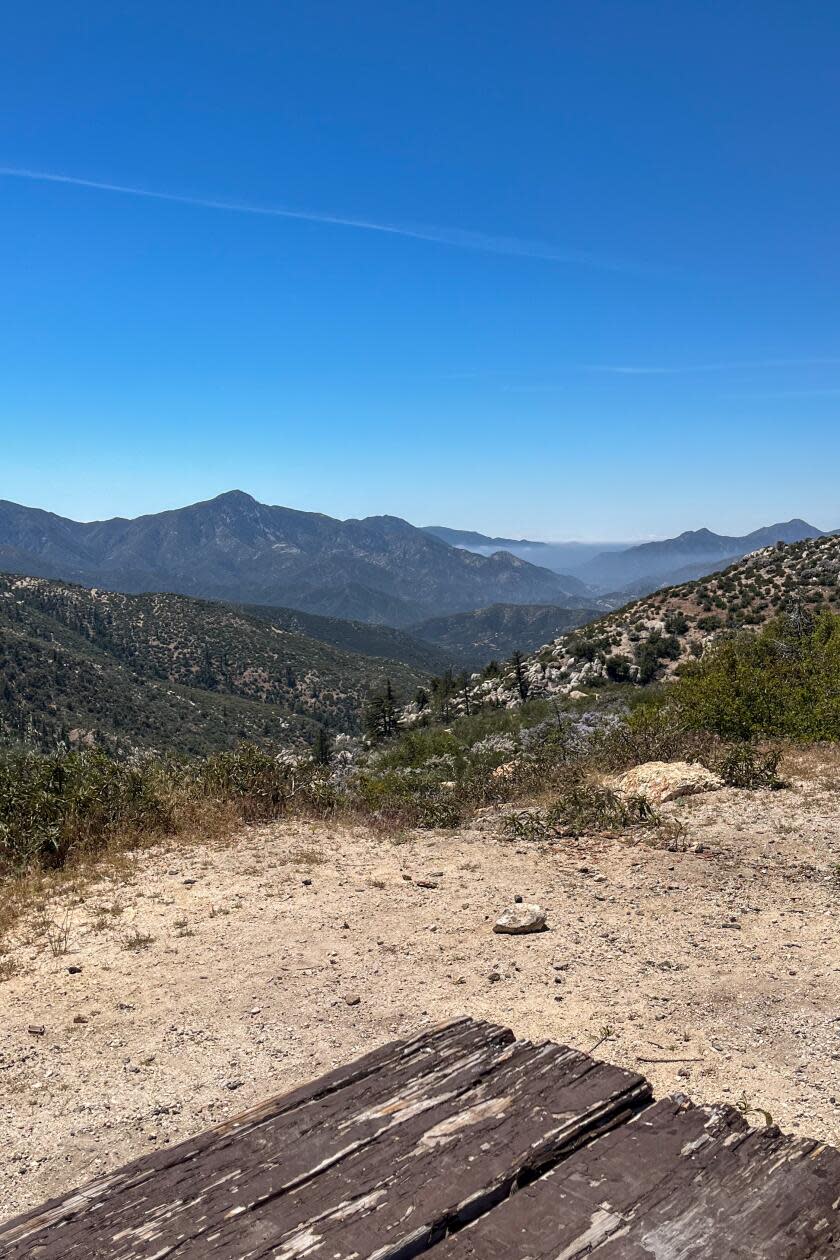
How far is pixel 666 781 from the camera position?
1090cm

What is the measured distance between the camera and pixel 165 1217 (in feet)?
5.27

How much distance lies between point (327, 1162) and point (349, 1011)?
398 centimetres

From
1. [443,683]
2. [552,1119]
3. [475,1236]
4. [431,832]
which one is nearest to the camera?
[475,1236]

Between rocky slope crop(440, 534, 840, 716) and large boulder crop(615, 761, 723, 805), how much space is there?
1940cm

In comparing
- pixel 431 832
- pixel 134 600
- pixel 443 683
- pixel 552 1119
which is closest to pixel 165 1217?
pixel 552 1119

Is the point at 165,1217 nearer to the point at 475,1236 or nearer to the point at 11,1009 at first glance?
the point at 475,1236

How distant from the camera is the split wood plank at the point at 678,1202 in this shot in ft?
4.62

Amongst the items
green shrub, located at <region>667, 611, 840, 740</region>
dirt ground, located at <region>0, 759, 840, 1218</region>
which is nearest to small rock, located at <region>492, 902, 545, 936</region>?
dirt ground, located at <region>0, 759, 840, 1218</region>

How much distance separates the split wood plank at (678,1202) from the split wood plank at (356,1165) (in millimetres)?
67

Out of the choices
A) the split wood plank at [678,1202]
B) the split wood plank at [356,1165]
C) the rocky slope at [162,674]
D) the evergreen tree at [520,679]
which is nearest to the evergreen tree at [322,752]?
the evergreen tree at [520,679]

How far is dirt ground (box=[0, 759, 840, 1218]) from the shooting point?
14.4 feet

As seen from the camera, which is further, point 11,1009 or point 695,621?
point 695,621

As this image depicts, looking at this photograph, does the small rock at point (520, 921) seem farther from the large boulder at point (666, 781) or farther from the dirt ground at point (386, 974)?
the large boulder at point (666, 781)

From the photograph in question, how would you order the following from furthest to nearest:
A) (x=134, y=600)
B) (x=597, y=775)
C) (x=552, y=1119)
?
1. (x=134, y=600)
2. (x=597, y=775)
3. (x=552, y=1119)
